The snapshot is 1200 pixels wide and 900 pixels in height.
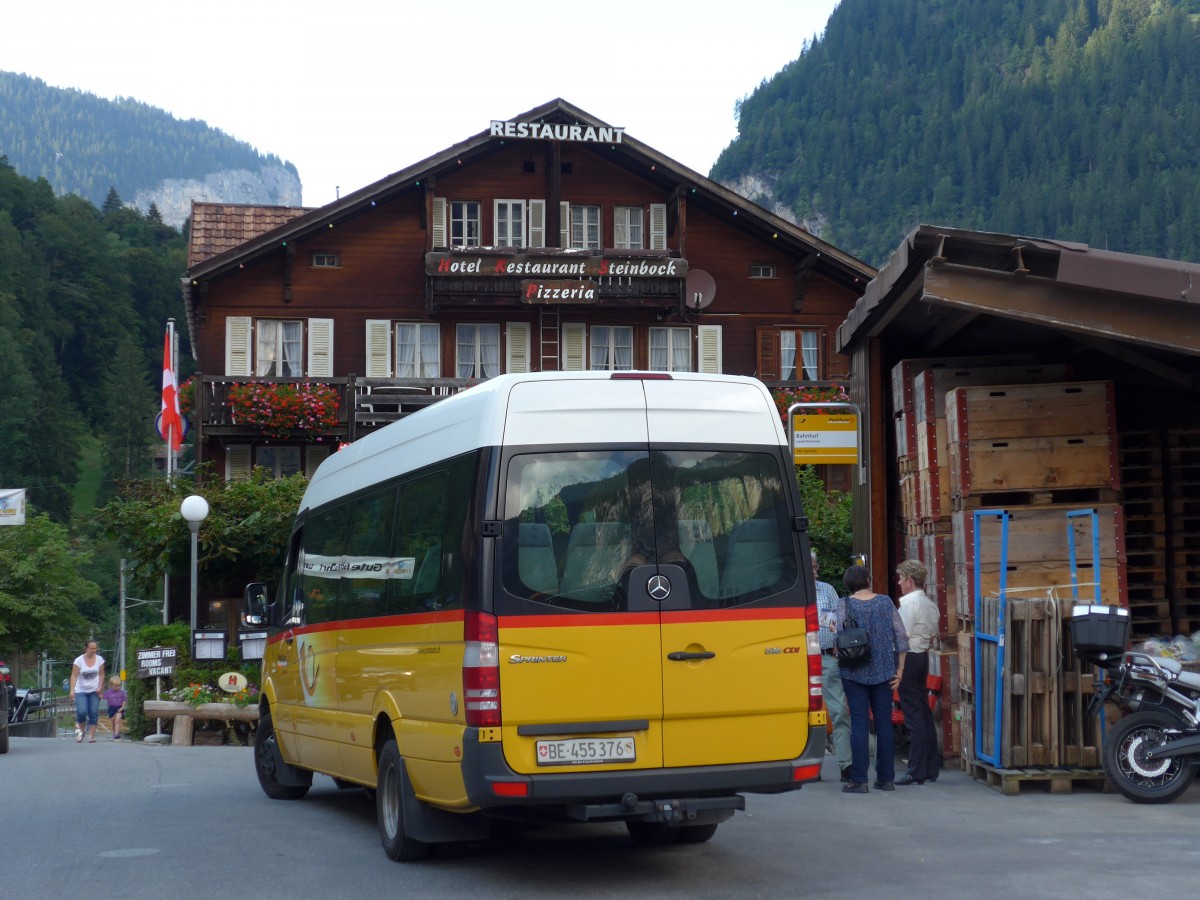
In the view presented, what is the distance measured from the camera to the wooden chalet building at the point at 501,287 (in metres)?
34.1

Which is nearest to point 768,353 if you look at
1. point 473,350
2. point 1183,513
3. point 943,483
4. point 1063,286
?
point 473,350

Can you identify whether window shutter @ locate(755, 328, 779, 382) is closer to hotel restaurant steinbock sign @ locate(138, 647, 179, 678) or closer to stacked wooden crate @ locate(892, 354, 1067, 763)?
hotel restaurant steinbock sign @ locate(138, 647, 179, 678)

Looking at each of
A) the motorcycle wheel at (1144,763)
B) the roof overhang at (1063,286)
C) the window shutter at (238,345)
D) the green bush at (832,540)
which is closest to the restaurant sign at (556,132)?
the window shutter at (238,345)

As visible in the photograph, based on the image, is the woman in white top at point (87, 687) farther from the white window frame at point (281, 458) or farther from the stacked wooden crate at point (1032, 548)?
the stacked wooden crate at point (1032, 548)

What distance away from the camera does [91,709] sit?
25.2m

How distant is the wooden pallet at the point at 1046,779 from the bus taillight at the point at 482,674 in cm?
A: 545

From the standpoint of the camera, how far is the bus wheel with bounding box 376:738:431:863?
28.5 ft

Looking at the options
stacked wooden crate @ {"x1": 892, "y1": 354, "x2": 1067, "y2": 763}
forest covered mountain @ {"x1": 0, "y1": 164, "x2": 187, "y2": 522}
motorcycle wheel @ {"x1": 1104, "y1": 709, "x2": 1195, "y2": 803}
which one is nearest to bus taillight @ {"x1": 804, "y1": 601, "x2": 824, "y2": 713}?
motorcycle wheel @ {"x1": 1104, "y1": 709, "x2": 1195, "y2": 803}

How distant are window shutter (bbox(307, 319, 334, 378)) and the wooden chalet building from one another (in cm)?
3

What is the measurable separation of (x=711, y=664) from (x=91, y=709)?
19868 mm

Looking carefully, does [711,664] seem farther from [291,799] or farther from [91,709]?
[91,709]

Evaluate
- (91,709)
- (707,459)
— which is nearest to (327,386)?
(91,709)

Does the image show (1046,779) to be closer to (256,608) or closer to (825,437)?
(825,437)

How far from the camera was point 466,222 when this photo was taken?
35375mm
